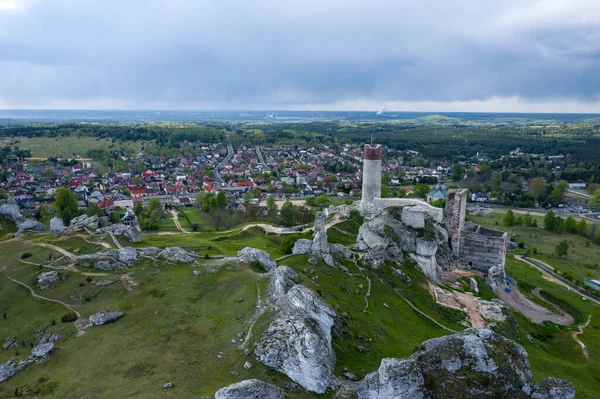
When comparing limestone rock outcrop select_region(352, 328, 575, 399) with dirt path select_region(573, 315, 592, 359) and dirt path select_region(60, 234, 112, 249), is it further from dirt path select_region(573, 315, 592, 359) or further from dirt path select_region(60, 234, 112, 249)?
dirt path select_region(60, 234, 112, 249)

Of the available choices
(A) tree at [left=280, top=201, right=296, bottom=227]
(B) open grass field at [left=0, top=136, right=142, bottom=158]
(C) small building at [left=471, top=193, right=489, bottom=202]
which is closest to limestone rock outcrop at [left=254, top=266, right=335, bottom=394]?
(A) tree at [left=280, top=201, right=296, bottom=227]

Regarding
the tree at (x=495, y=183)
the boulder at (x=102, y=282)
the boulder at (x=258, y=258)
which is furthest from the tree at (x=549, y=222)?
the boulder at (x=102, y=282)

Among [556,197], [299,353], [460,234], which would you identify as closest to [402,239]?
[460,234]

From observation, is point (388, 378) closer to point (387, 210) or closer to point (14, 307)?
point (14, 307)

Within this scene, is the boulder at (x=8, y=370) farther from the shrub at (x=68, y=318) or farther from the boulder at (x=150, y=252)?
the boulder at (x=150, y=252)

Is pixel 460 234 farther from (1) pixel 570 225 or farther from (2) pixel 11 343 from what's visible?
(2) pixel 11 343

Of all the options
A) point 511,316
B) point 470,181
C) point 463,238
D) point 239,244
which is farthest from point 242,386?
point 470,181
